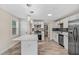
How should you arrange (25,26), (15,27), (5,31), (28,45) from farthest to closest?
(5,31) < (15,27) < (25,26) < (28,45)

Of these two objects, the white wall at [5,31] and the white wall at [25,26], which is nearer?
the white wall at [25,26]

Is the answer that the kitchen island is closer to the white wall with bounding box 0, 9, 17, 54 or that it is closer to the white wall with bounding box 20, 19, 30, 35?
the white wall with bounding box 20, 19, 30, 35

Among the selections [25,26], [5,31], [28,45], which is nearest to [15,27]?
[5,31]

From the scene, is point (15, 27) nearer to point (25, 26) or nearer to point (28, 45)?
point (25, 26)

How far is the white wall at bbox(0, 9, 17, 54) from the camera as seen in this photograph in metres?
3.76

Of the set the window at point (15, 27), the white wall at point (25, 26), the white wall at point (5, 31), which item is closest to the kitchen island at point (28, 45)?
the white wall at point (25, 26)

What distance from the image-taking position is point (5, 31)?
4.11 metres

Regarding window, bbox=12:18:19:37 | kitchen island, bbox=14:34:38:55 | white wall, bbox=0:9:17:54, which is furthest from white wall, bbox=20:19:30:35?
white wall, bbox=0:9:17:54

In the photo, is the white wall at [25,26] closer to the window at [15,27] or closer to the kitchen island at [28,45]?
the window at [15,27]

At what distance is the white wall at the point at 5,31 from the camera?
3.76 m

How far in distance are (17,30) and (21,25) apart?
37cm

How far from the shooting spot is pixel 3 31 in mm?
3938
